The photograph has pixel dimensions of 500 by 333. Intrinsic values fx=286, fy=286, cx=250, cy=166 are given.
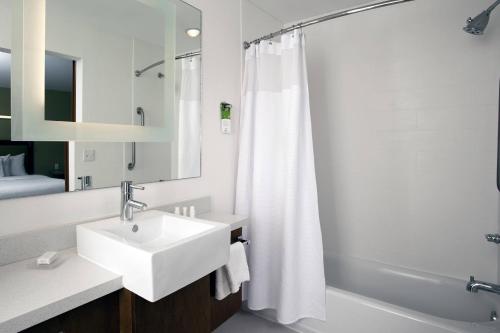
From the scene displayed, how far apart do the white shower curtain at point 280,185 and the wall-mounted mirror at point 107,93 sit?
0.41m

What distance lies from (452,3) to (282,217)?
188cm

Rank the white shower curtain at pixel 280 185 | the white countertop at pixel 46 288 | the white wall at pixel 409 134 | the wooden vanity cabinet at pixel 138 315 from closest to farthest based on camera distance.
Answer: the white countertop at pixel 46 288, the wooden vanity cabinet at pixel 138 315, the white shower curtain at pixel 280 185, the white wall at pixel 409 134

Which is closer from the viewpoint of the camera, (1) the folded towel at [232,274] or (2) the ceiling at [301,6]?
(1) the folded towel at [232,274]

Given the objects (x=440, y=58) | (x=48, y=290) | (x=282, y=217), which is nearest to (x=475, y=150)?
(x=440, y=58)

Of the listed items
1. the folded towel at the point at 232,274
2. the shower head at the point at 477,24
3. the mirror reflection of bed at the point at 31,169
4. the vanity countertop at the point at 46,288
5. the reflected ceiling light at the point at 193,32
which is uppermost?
the shower head at the point at 477,24

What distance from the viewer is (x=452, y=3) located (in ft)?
6.46

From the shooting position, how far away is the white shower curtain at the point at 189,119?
66.7 inches

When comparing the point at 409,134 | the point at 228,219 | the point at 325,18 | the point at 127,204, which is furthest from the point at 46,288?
the point at 409,134

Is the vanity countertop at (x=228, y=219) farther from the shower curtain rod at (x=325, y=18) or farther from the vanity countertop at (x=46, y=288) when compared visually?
the shower curtain rod at (x=325, y=18)

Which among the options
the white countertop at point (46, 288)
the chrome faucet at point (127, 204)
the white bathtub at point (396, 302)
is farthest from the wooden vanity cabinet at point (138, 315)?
the white bathtub at point (396, 302)

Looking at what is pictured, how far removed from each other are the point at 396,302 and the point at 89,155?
2185mm

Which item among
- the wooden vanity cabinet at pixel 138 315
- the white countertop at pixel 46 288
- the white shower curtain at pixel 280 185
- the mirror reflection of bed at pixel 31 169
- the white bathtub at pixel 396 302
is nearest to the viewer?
the white countertop at pixel 46 288

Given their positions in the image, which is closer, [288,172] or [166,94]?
[166,94]

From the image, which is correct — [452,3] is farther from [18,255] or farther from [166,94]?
[18,255]
